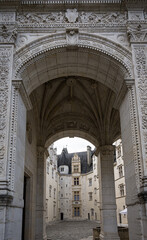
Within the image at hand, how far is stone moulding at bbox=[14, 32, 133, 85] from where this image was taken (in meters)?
7.74

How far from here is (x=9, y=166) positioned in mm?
6426

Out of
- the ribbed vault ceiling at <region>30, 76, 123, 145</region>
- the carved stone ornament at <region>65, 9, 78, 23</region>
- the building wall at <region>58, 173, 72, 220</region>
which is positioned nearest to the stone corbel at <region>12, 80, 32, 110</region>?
the carved stone ornament at <region>65, 9, 78, 23</region>

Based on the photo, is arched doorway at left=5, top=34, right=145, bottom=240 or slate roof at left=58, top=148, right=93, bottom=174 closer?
arched doorway at left=5, top=34, right=145, bottom=240

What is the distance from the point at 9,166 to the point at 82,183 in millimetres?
39967

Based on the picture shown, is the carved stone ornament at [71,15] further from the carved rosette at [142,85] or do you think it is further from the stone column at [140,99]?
the carved rosette at [142,85]

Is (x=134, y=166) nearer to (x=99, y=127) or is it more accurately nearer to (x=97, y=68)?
(x=97, y=68)

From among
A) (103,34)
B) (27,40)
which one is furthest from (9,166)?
(103,34)

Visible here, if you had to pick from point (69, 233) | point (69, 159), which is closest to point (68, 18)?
point (69, 233)

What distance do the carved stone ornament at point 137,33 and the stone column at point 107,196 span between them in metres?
8.38

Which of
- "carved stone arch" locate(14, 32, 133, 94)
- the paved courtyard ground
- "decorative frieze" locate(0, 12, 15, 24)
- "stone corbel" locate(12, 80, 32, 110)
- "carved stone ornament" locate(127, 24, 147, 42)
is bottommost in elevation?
the paved courtyard ground

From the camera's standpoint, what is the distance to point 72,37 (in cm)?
804

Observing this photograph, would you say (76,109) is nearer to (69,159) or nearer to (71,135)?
(71,135)

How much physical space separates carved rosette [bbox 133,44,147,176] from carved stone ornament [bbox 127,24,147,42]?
0.25 m

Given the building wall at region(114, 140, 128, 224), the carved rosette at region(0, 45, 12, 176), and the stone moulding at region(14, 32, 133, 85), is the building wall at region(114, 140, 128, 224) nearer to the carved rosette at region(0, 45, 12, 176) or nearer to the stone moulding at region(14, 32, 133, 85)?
the stone moulding at region(14, 32, 133, 85)
